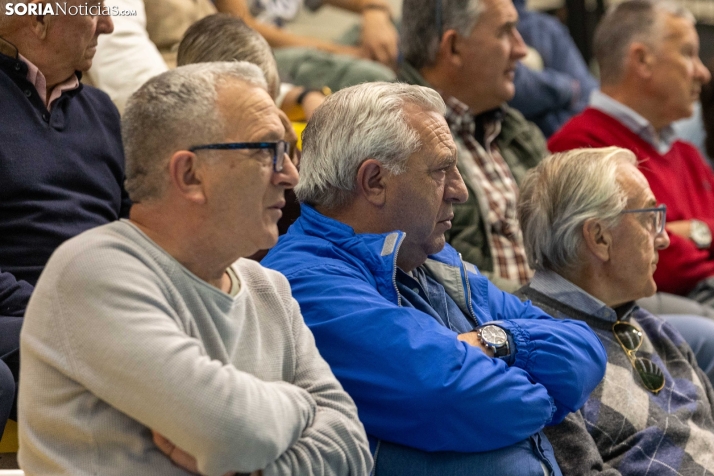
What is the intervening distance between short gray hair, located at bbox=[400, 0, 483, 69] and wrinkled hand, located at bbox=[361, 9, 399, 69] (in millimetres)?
758

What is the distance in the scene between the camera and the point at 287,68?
12.2ft

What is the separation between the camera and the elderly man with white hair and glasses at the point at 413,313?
68.7 inches

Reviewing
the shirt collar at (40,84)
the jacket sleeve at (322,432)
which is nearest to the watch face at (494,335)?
the jacket sleeve at (322,432)

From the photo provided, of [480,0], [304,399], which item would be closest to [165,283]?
[304,399]

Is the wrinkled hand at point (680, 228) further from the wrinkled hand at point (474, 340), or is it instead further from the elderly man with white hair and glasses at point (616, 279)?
the wrinkled hand at point (474, 340)

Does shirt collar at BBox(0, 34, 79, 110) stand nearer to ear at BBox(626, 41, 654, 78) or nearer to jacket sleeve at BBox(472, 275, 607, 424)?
jacket sleeve at BBox(472, 275, 607, 424)

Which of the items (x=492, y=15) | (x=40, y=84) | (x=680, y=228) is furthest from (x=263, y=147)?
(x=680, y=228)

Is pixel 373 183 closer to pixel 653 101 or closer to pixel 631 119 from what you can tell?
pixel 631 119

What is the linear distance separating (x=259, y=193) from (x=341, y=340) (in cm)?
39

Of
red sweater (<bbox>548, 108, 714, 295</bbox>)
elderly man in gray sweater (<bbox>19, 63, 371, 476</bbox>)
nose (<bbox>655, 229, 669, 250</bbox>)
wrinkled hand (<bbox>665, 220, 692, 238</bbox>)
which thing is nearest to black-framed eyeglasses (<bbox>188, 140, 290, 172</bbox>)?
elderly man in gray sweater (<bbox>19, 63, 371, 476</bbox>)

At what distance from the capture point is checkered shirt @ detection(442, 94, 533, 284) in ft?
10.0

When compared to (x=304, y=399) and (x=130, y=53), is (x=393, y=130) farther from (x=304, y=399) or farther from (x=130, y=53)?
(x=130, y=53)

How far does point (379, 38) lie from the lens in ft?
13.8

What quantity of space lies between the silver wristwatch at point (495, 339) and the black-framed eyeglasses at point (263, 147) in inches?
24.2
